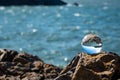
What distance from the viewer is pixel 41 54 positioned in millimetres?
27703

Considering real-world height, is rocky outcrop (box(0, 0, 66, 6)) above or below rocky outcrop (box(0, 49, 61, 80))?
below

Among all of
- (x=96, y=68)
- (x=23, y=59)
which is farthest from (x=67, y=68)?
(x=23, y=59)

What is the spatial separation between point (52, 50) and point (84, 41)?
21.2 meters

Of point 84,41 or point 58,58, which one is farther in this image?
point 58,58

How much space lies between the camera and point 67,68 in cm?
905

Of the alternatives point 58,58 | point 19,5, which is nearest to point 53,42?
point 58,58

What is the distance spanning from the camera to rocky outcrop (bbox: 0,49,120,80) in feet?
26.0

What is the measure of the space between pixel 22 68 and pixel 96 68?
3.38 meters

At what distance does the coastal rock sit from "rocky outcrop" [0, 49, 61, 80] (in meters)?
2.08

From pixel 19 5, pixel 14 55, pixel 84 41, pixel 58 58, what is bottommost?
pixel 19 5

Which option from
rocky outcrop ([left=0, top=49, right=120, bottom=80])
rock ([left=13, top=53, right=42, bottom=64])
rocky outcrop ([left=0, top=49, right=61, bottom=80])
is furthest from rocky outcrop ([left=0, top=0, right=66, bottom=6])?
rocky outcrop ([left=0, top=49, right=120, bottom=80])

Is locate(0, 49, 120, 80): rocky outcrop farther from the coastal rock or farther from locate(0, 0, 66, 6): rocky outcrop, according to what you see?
locate(0, 0, 66, 6): rocky outcrop

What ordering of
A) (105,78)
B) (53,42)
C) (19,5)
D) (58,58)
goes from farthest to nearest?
1. (19,5)
2. (53,42)
3. (58,58)
4. (105,78)

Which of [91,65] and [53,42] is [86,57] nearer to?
[91,65]
